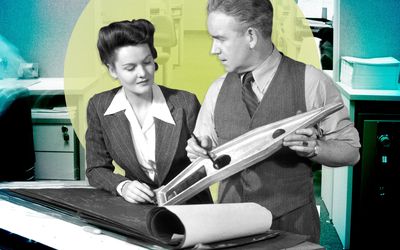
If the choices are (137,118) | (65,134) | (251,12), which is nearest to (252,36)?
(251,12)

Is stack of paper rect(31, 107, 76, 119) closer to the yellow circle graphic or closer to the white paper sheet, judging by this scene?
the yellow circle graphic

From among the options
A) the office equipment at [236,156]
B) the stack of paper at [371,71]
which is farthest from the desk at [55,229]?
the stack of paper at [371,71]

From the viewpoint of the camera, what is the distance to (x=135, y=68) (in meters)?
A: 1.91

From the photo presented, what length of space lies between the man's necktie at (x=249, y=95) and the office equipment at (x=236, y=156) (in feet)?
0.25

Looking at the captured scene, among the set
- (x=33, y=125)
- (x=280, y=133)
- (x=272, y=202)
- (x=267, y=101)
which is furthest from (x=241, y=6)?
(x=33, y=125)

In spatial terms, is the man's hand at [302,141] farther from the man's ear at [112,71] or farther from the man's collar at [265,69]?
the man's ear at [112,71]

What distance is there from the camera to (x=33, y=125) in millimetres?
2424

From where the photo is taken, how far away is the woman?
192cm

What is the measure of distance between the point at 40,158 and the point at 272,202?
3.64 feet

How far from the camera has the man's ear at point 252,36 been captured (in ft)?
5.58

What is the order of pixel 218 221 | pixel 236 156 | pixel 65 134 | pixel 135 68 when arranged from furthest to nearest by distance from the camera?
pixel 65 134, pixel 135 68, pixel 236 156, pixel 218 221

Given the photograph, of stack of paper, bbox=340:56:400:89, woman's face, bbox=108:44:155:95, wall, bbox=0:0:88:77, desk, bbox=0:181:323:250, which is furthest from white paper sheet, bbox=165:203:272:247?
wall, bbox=0:0:88:77

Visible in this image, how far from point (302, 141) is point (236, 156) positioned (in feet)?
0.77

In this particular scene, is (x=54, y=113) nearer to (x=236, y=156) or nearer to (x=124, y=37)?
(x=124, y=37)
